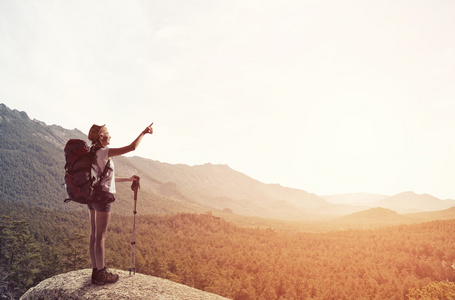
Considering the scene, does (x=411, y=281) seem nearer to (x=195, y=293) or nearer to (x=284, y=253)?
(x=284, y=253)

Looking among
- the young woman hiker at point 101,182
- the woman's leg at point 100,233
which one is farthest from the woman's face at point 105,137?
the woman's leg at point 100,233

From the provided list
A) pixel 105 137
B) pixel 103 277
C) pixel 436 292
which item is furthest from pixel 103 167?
pixel 436 292

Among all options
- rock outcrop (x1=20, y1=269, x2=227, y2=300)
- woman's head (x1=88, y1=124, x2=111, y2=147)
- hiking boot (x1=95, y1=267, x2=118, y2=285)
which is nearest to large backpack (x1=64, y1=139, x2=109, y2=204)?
woman's head (x1=88, y1=124, x2=111, y2=147)

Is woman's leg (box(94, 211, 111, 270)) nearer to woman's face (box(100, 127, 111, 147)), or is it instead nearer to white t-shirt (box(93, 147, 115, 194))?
white t-shirt (box(93, 147, 115, 194))

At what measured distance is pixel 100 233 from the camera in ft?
18.8

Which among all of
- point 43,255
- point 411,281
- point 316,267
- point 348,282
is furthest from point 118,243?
point 411,281

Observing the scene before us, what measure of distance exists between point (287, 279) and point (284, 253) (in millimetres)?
14472

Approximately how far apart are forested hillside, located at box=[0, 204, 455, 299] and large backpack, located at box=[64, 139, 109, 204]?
29.0 meters

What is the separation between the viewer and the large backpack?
5.26 meters

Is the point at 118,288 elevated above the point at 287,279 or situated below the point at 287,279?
above

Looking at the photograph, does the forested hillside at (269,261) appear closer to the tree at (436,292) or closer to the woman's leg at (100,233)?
the tree at (436,292)

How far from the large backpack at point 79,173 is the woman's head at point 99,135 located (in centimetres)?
27

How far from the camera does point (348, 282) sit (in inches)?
1325

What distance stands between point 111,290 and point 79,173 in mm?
2697
